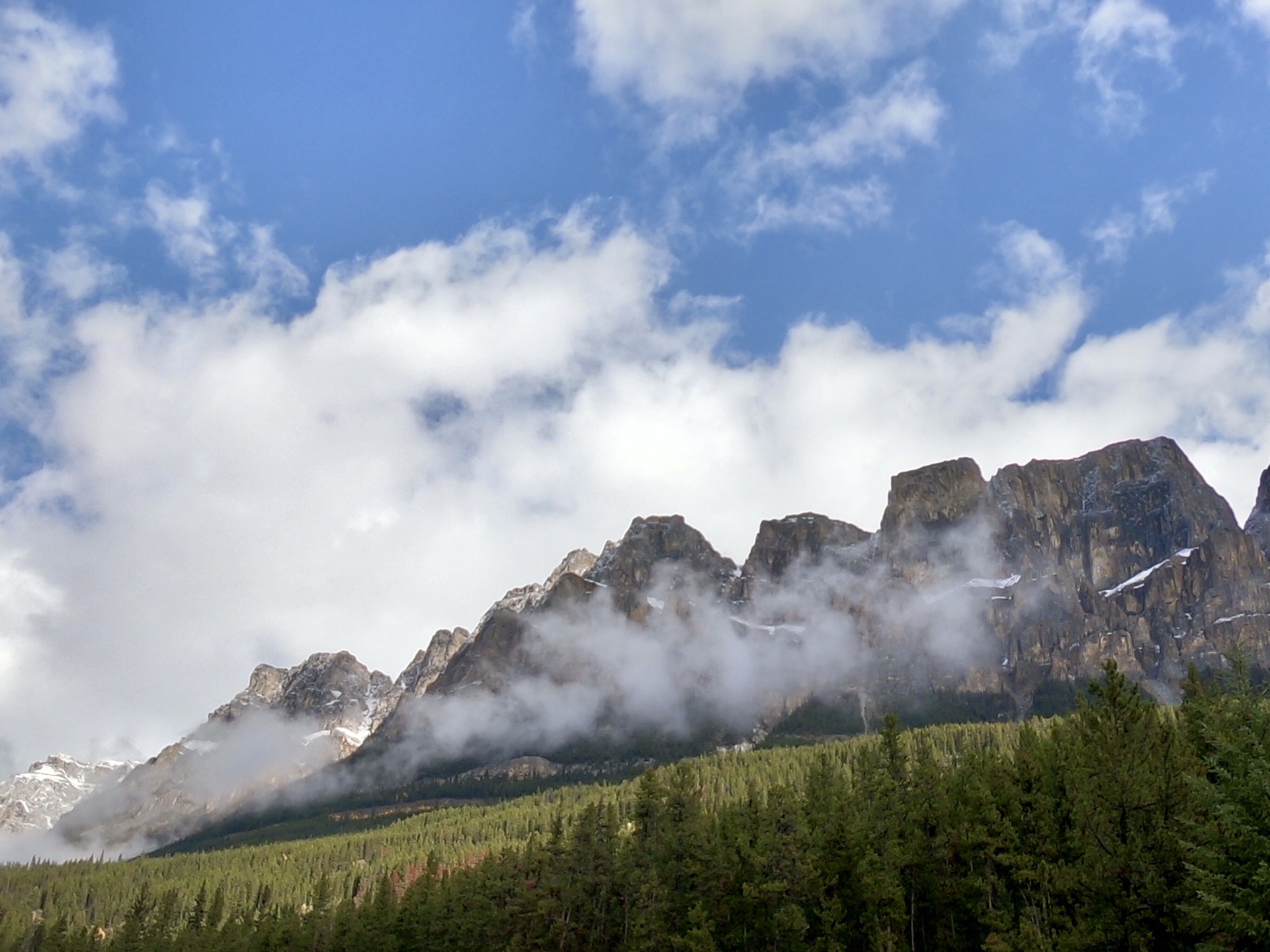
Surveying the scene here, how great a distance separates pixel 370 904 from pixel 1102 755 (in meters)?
90.3

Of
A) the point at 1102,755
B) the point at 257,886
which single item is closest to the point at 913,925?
the point at 1102,755

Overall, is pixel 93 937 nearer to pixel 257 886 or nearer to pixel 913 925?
pixel 257 886

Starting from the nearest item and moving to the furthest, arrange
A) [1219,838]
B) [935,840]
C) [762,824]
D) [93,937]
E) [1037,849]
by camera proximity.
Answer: [1219,838] < [1037,849] < [935,840] < [762,824] < [93,937]

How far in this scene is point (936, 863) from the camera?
59.5 metres

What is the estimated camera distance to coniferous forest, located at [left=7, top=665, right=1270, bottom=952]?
37.7 meters

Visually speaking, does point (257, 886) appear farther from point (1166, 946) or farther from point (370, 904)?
point (1166, 946)

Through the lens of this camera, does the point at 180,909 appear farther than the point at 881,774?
Yes

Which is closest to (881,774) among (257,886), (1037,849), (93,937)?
(1037,849)

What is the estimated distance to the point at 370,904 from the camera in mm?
109688

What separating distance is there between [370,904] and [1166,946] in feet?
302

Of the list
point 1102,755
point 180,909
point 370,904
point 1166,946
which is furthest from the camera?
point 180,909

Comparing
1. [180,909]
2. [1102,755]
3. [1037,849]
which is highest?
[1102,755]

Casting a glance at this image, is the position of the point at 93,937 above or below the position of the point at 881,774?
below

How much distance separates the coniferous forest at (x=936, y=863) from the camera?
37656 mm
